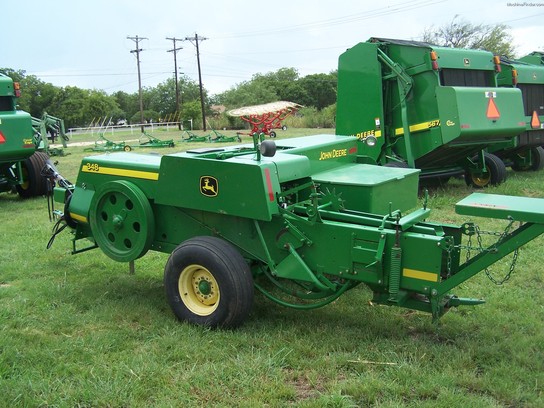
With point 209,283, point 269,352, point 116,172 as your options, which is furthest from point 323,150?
point 269,352

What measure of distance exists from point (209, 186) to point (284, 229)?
599mm

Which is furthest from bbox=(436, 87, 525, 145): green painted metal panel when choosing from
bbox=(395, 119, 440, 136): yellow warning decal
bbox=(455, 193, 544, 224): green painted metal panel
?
bbox=(455, 193, 544, 224): green painted metal panel

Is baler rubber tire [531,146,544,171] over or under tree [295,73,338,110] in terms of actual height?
under

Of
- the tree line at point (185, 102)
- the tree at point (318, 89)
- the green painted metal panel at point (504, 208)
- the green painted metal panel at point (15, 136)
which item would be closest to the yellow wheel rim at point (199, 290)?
the green painted metal panel at point (504, 208)

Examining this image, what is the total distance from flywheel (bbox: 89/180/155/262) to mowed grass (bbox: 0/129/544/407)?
1.45 ft

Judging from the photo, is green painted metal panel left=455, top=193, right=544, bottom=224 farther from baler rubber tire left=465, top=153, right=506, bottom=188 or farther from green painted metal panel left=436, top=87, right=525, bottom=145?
baler rubber tire left=465, top=153, right=506, bottom=188

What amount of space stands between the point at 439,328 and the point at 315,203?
1242mm

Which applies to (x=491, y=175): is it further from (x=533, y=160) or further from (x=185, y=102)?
(x=185, y=102)

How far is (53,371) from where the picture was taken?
3488mm

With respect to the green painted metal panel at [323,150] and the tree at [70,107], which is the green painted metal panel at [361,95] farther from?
the tree at [70,107]

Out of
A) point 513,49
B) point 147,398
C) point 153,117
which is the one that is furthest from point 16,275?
point 153,117

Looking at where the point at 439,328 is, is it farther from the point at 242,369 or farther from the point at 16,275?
the point at 16,275

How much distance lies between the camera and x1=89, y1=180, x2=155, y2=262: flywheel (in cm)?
440

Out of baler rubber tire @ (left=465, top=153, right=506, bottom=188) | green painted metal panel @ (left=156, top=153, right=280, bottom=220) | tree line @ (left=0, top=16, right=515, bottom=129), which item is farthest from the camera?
tree line @ (left=0, top=16, right=515, bottom=129)
